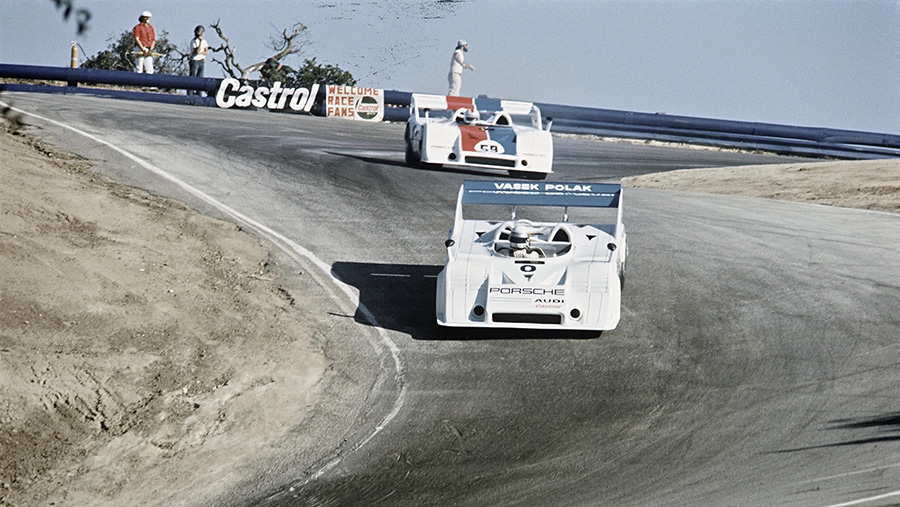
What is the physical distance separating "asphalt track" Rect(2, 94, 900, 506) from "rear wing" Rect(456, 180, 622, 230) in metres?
1.11

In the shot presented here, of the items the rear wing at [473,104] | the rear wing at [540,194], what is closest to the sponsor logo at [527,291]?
the rear wing at [540,194]

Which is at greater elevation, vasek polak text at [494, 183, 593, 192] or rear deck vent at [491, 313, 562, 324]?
vasek polak text at [494, 183, 593, 192]

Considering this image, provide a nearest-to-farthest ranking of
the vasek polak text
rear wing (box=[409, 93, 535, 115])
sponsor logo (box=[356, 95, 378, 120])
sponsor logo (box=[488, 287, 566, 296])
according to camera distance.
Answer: sponsor logo (box=[488, 287, 566, 296]) → the vasek polak text → rear wing (box=[409, 93, 535, 115]) → sponsor logo (box=[356, 95, 378, 120])

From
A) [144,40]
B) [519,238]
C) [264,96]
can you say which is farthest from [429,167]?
[144,40]

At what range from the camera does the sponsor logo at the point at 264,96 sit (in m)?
26.9

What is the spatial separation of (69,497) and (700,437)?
4431mm

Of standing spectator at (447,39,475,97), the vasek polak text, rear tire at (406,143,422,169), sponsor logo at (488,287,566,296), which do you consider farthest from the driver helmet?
standing spectator at (447,39,475,97)

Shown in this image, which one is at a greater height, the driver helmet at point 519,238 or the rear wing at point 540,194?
the rear wing at point 540,194

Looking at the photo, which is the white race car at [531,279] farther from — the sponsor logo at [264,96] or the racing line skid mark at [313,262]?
the sponsor logo at [264,96]

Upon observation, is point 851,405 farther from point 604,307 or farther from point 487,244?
point 487,244

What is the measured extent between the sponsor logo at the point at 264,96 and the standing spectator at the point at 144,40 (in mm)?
2161

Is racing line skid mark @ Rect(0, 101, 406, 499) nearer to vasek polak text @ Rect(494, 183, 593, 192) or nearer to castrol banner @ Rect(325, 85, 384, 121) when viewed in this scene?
vasek polak text @ Rect(494, 183, 593, 192)

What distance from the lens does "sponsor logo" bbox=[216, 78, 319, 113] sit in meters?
26.9

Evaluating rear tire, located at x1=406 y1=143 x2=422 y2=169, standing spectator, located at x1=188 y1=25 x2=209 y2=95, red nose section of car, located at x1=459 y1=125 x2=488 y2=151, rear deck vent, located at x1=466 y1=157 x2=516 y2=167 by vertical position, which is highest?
standing spectator, located at x1=188 y1=25 x2=209 y2=95
